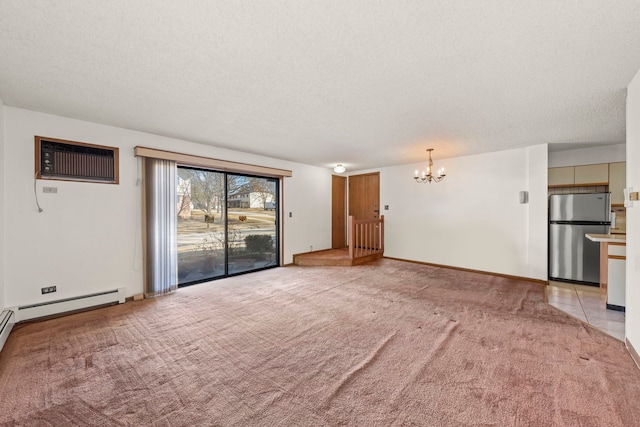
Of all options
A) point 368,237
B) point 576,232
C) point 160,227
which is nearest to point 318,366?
point 160,227

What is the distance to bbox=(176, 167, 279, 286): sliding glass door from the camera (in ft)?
14.6

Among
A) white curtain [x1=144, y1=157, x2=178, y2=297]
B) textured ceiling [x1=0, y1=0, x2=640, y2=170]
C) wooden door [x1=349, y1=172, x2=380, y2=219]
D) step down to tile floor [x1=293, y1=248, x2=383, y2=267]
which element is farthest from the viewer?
wooden door [x1=349, y1=172, x2=380, y2=219]

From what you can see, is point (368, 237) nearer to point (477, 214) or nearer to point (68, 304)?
point (477, 214)

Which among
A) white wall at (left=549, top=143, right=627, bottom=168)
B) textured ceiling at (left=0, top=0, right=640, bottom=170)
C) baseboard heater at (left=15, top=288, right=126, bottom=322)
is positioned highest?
textured ceiling at (left=0, top=0, right=640, bottom=170)

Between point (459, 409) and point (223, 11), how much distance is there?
2870 millimetres

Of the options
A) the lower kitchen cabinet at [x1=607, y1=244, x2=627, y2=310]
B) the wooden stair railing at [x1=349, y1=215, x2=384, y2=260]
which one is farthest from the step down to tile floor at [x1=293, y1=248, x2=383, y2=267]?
the lower kitchen cabinet at [x1=607, y1=244, x2=627, y2=310]

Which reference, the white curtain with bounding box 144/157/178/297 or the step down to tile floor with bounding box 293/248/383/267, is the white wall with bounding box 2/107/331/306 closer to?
the white curtain with bounding box 144/157/178/297

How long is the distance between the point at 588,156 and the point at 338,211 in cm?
529

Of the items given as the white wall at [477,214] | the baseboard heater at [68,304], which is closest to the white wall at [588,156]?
the white wall at [477,214]

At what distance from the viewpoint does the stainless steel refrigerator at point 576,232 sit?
4438mm

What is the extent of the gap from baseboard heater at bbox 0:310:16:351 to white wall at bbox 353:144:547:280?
641 centimetres

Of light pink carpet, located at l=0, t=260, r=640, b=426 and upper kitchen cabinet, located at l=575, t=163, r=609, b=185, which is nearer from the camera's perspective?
light pink carpet, located at l=0, t=260, r=640, b=426

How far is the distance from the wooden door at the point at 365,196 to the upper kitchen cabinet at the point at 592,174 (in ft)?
12.7

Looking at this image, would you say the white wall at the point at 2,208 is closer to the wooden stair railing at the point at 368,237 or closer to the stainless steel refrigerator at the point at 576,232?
the wooden stair railing at the point at 368,237
